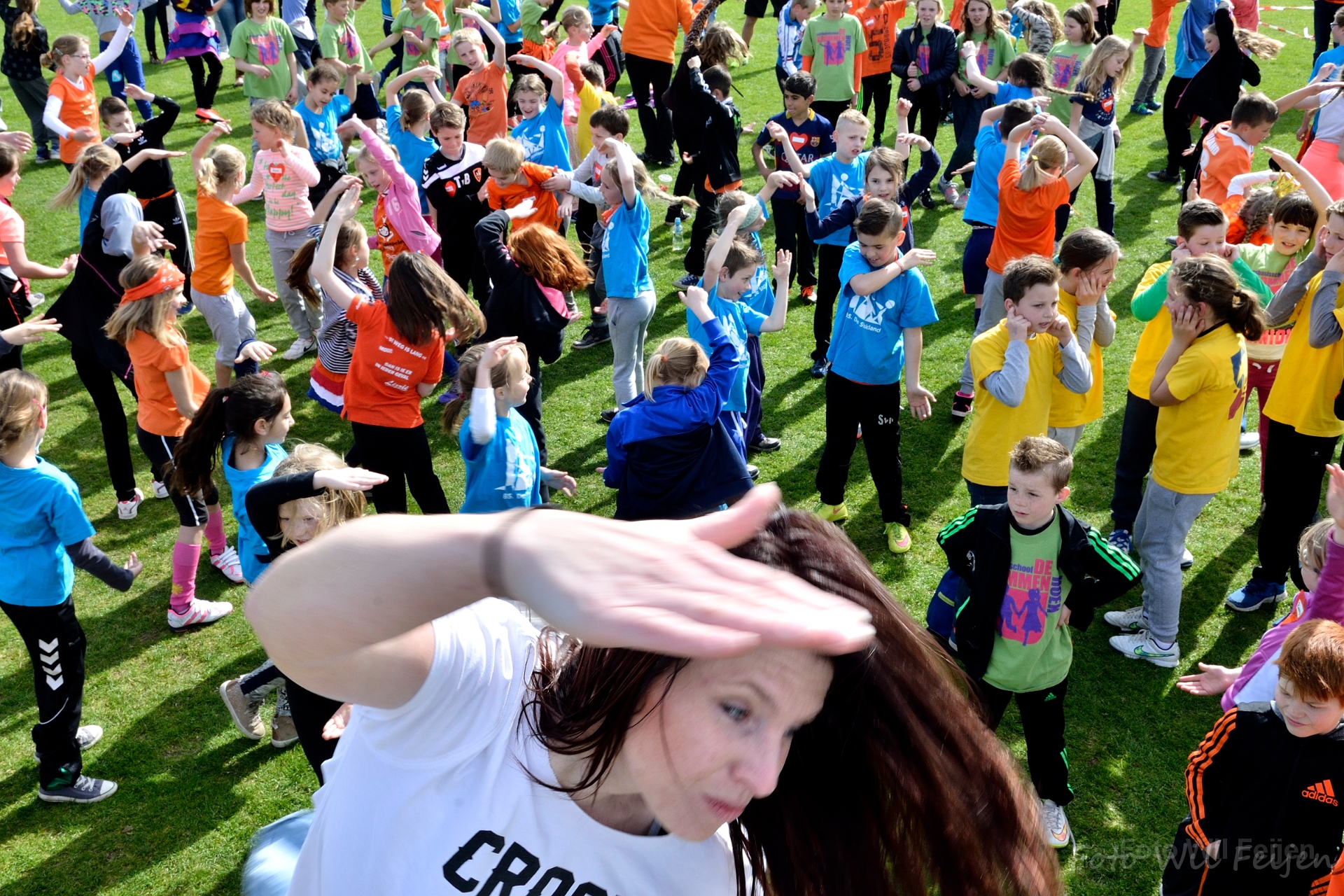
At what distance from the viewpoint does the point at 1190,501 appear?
513 centimetres

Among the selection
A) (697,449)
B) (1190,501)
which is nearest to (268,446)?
(697,449)

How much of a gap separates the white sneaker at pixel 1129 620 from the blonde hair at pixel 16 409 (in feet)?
16.7

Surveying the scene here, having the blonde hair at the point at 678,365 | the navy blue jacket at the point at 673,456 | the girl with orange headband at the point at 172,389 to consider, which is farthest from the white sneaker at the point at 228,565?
the blonde hair at the point at 678,365

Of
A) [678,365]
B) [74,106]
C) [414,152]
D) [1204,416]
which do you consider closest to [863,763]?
[678,365]

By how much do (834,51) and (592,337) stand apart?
4.60m

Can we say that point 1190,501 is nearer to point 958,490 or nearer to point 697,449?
point 958,490

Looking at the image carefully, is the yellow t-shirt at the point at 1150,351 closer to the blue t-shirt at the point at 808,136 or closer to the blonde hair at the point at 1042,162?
the blonde hair at the point at 1042,162

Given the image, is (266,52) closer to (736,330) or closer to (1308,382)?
(736,330)

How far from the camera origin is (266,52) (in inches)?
457

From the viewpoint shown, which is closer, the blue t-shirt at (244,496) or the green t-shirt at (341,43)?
the blue t-shirt at (244,496)

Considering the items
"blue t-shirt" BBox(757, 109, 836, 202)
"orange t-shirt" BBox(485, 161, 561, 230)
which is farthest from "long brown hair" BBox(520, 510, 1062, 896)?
"blue t-shirt" BBox(757, 109, 836, 202)

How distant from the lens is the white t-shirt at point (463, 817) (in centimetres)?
143

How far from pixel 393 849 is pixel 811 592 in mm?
686

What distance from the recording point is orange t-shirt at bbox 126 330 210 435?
583 cm
